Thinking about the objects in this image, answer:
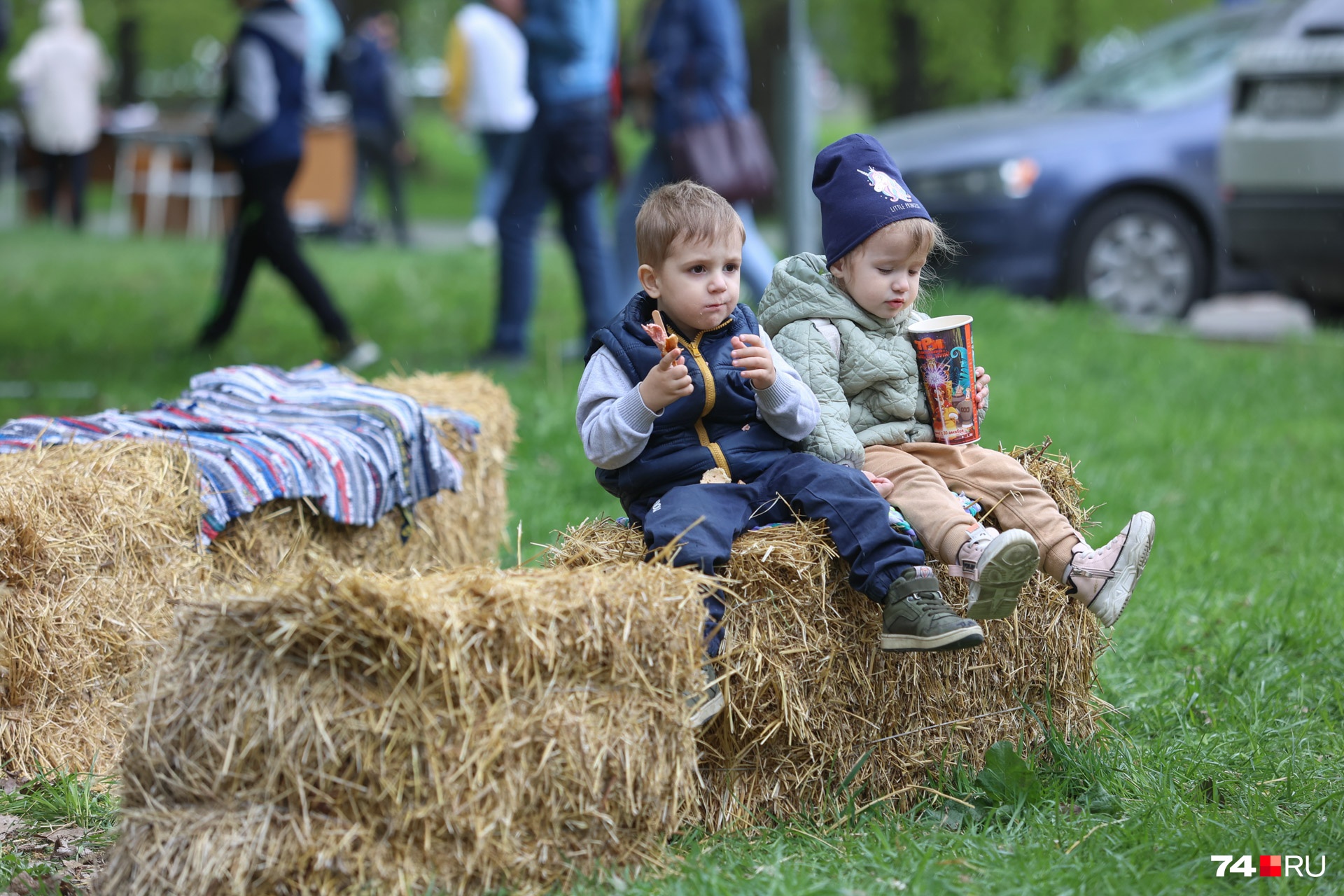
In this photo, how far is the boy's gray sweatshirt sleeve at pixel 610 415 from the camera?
10.3ft

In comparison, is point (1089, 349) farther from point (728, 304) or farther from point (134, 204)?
point (134, 204)

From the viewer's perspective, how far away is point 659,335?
124 inches

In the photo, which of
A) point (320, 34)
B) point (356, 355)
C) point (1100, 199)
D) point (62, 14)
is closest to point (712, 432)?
point (356, 355)

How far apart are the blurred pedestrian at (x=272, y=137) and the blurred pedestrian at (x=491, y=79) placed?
4572 millimetres

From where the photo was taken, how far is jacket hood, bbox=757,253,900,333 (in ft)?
11.4

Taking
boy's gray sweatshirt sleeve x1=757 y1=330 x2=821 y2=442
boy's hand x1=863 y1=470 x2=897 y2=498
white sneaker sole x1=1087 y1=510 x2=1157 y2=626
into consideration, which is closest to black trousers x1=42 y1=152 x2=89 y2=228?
boy's gray sweatshirt sleeve x1=757 y1=330 x2=821 y2=442

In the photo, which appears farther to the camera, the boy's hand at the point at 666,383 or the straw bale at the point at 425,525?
the straw bale at the point at 425,525

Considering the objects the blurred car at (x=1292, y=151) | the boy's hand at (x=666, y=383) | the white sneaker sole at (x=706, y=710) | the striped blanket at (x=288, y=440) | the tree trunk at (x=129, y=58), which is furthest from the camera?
the tree trunk at (x=129, y=58)

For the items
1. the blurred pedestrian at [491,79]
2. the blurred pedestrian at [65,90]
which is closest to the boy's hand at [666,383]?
the blurred pedestrian at [491,79]

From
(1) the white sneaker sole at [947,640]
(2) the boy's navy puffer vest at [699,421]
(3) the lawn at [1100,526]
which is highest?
(2) the boy's navy puffer vest at [699,421]

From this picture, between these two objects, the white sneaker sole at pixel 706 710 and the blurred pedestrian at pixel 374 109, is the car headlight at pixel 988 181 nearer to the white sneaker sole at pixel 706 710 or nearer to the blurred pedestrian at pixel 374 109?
the white sneaker sole at pixel 706 710

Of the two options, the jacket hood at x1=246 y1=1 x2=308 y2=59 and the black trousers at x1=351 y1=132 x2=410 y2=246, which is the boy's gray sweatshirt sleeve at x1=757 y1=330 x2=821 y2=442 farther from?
the black trousers at x1=351 y1=132 x2=410 y2=246

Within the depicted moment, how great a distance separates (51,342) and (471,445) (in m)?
5.59

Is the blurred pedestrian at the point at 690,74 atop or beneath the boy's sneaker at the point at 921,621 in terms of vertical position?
atop
